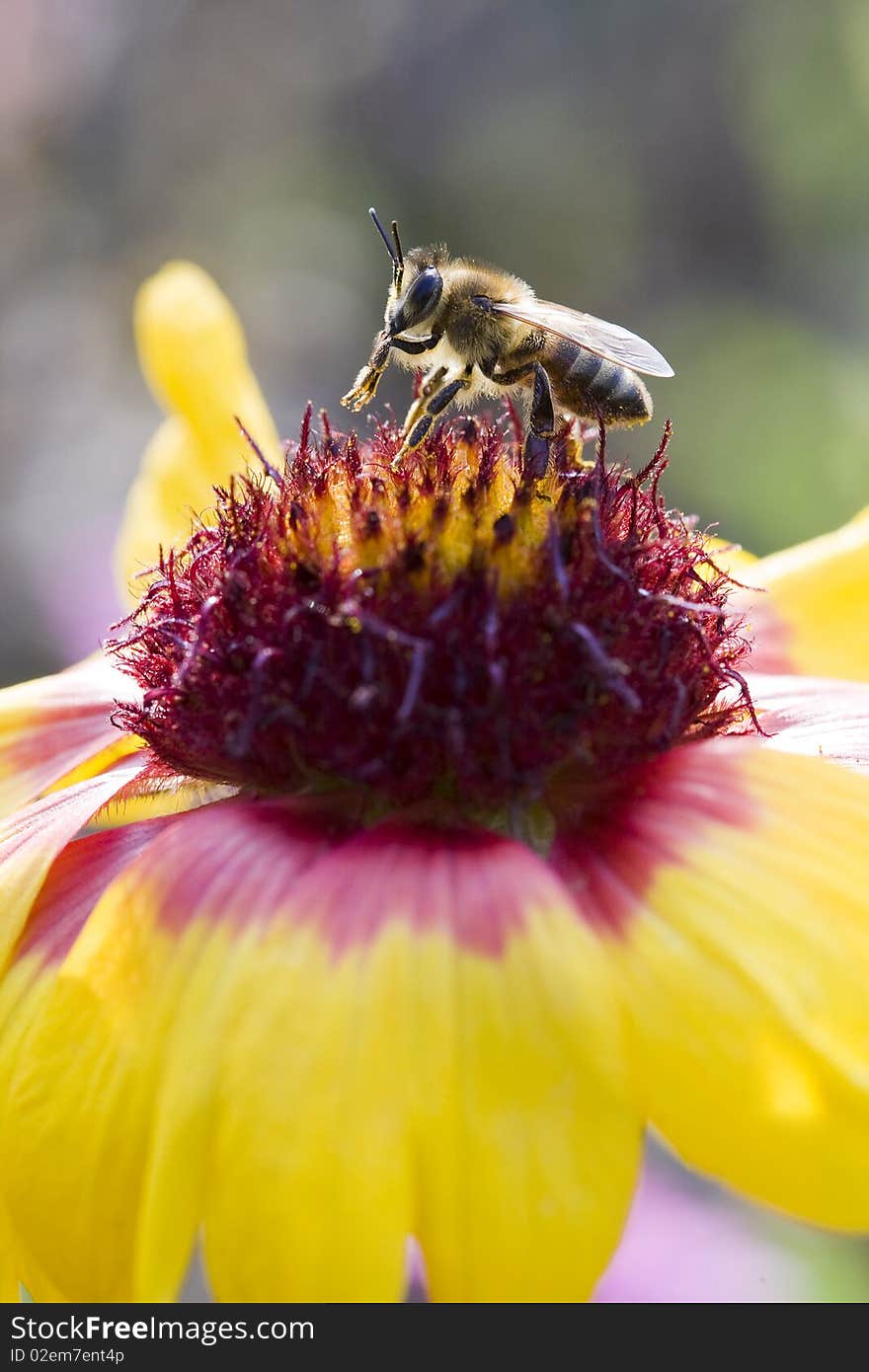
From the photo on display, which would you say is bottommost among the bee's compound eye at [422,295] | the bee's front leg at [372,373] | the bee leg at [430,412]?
the bee leg at [430,412]

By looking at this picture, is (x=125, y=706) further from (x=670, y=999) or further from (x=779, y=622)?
(x=779, y=622)

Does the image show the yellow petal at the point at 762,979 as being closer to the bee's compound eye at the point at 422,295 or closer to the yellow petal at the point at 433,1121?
the yellow petal at the point at 433,1121

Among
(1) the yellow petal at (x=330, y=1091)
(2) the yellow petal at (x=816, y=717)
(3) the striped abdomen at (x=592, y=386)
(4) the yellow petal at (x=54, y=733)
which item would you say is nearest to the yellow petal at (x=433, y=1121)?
(1) the yellow petal at (x=330, y=1091)

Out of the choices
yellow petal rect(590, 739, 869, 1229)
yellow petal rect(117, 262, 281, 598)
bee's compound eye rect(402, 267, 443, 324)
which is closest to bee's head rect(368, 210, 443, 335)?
bee's compound eye rect(402, 267, 443, 324)

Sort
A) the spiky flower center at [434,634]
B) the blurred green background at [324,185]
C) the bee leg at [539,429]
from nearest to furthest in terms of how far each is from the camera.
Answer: the spiky flower center at [434,634] → the bee leg at [539,429] → the blurred green background at [324,185]

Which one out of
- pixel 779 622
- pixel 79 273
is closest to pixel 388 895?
pixel 779 622
